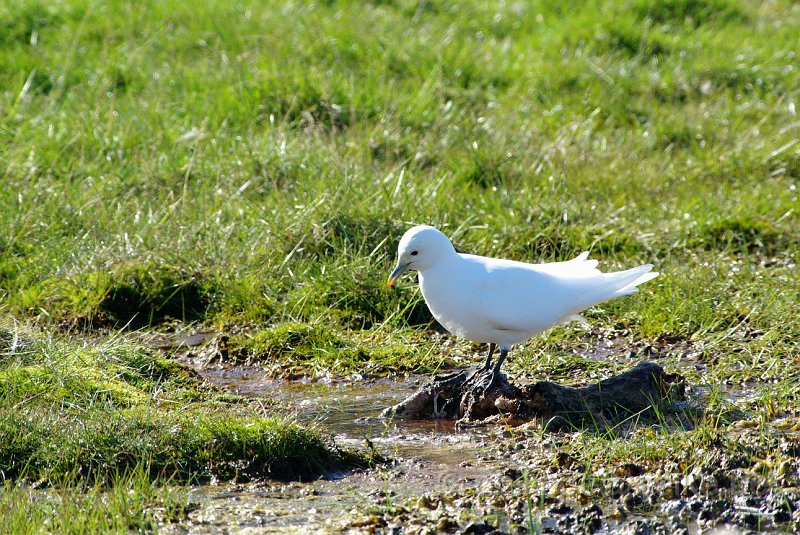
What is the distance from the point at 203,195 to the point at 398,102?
1.90 metres

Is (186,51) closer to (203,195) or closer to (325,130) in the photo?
(325,130)

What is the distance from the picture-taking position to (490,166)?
7.97m

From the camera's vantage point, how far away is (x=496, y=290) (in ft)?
17.5

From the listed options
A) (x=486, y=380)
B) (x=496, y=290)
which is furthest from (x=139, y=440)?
(x=496, y=290)

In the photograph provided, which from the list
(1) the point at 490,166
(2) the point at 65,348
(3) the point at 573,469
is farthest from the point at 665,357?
(2) the point at 65,348

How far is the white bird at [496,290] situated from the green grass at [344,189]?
56cm

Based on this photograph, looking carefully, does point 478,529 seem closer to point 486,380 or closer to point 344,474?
point 344,474

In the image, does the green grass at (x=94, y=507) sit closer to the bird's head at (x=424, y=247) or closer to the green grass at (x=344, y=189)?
the green grass at (x=344, y=189)

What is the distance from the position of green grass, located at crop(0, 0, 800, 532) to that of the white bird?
22.0 inches

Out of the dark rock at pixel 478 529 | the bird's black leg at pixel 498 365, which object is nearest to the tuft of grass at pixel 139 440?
the dark rock at pixel 478 529

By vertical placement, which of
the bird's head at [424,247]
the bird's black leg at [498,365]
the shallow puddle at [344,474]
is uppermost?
the bird's head at [424,247]

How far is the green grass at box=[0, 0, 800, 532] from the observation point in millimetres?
5555

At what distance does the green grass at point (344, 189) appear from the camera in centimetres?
555

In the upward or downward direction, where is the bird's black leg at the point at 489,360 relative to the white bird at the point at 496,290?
downward
